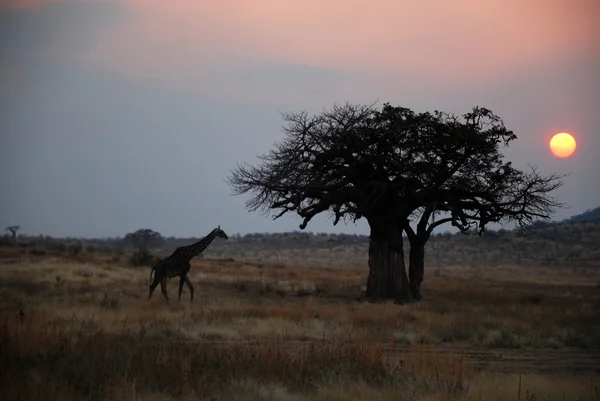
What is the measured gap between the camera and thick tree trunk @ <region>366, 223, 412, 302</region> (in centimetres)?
2898

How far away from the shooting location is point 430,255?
91.1 m

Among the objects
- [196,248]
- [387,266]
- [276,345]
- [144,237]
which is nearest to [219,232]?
[196,248]

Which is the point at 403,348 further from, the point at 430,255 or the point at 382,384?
the point at 430,255

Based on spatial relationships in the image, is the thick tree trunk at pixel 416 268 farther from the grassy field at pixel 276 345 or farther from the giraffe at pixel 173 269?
the giraffe at pixel 173 269

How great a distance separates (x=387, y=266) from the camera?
29.3 m

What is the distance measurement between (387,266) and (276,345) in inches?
669

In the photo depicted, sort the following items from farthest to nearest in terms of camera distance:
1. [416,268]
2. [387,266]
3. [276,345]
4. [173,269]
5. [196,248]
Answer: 1. [416,268]
2. [387,266]
3. [196,248]
4. [173,269]
5. [276,345]

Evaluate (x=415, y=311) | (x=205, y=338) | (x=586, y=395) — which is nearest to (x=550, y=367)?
(x=586, y=395)

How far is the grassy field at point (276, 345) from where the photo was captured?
9.56 meters

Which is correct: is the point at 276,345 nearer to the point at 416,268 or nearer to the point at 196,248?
the point at 196,248

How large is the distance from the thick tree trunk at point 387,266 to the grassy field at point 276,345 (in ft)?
4.46

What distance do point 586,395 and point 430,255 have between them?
82344 mm

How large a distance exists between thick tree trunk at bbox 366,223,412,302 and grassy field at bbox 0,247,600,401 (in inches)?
53.6

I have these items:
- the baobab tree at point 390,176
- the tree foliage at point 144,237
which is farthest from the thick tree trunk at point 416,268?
the tree foliage at point 144,237
